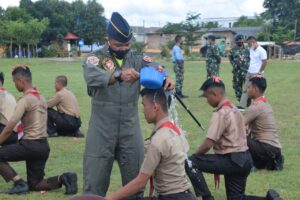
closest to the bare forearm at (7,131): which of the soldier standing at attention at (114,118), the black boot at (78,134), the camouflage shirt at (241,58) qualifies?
the soldier standing at attention at (114,118)

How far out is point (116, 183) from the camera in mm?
6938

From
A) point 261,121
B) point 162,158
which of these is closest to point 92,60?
point 162,158

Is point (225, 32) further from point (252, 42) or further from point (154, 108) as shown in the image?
point (154, 108)

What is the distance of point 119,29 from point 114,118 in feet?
2.75

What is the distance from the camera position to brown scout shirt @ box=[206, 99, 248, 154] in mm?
5828

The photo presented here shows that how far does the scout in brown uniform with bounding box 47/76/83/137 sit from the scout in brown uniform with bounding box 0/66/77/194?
3286 mm

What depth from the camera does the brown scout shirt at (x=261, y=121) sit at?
720 centimetres

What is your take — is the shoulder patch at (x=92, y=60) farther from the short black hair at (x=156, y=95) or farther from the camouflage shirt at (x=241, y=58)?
the camouflage shirt at (x=241, y=58)

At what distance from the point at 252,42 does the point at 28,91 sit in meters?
8.02

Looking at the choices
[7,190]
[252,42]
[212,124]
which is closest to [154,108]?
[212,124]

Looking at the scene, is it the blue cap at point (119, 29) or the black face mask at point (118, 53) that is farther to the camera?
the black face mask at point (118, 53)

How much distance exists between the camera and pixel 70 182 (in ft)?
21.4

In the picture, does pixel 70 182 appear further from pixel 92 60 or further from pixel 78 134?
pixel 78 134

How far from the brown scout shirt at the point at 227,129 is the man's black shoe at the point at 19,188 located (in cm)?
244
